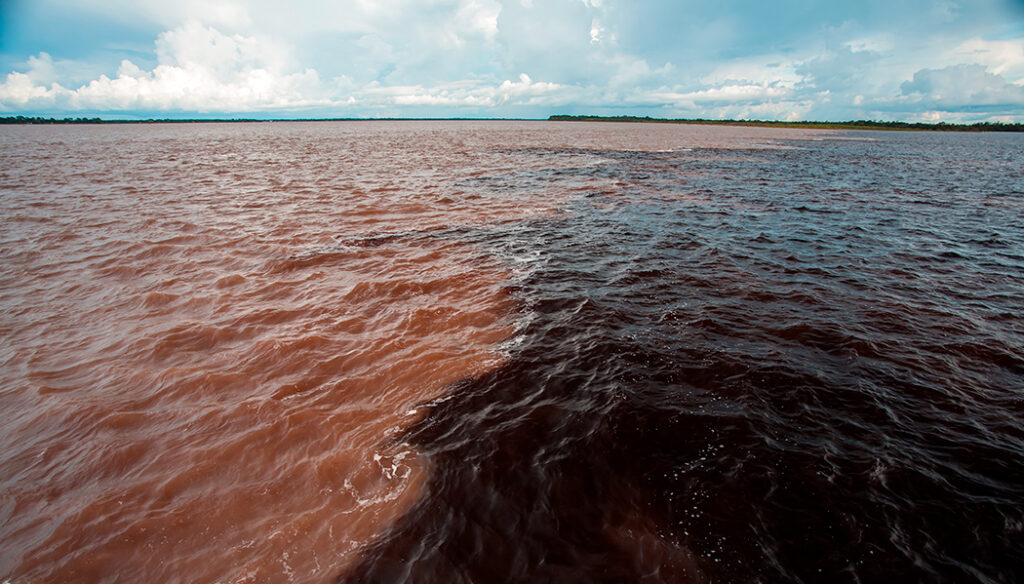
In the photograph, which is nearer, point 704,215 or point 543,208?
point 704,215

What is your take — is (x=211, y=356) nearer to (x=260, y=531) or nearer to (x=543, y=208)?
(x=260, y=531)

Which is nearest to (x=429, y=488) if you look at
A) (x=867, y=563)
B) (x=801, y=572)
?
(x=801, y=572)

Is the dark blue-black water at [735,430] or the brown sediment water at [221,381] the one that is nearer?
the dark blue-black water at [735,430]

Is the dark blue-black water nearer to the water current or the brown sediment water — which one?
the water current

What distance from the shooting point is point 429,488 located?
14.3 feet

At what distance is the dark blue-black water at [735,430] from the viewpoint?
12.2ft

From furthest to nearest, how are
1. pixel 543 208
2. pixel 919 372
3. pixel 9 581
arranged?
pixel 543 208
pixel 919 372
pixel 9 581

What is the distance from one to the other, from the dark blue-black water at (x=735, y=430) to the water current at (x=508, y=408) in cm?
3

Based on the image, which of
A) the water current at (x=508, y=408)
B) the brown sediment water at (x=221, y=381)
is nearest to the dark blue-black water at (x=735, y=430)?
the water current at (x=508, y=408)

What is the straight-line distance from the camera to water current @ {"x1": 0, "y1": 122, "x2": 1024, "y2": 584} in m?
3.77

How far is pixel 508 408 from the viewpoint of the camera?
5.55 meters

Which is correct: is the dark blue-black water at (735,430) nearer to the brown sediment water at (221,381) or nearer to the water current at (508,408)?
the water current at (508,408)

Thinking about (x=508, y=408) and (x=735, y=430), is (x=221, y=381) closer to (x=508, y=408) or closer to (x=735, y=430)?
(x=508, y=408)

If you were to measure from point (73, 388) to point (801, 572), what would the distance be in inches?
355
